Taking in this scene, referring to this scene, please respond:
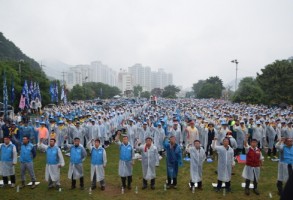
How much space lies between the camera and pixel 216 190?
8.48m

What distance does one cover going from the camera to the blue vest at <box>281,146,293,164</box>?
7.61m

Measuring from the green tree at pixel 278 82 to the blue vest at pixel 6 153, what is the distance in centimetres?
3307

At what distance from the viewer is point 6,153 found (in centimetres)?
866

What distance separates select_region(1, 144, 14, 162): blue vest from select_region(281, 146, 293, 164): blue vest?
8.39 metres

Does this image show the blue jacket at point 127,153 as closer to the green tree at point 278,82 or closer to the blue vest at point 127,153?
the blue vest at point 127,153

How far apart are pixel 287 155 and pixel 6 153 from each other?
8.61m

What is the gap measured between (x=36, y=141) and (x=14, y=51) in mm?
62323

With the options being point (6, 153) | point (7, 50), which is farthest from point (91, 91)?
point (6, 153)

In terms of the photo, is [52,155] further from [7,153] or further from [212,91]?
[212,91]

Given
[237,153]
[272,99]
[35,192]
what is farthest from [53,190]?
[272,99]

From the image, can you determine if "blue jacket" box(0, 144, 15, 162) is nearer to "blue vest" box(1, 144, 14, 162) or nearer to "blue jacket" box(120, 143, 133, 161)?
"blue vest" box(1, 144, 14, 162)

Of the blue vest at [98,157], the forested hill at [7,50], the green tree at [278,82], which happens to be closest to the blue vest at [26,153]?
the blue vest at [98,157]

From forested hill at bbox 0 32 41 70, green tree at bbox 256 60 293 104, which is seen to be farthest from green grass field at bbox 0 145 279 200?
forested hill at bbox 0 32 41 70

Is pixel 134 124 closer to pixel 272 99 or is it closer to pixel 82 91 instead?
pixel 272 99
